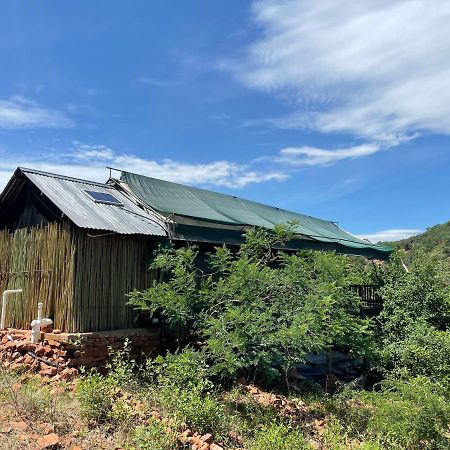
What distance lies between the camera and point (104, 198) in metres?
8.78

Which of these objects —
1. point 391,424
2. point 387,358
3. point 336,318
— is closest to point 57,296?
point 336,318

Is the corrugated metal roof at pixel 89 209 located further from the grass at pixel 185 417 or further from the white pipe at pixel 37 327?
the grass at pixel 185 417

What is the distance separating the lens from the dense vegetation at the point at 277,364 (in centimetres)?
505

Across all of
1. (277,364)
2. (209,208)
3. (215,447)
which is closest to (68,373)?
(215,447)

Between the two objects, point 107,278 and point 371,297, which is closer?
point 107,278

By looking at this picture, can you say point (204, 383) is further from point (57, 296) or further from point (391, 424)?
point (57, 296)

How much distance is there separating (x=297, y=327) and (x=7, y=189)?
622 cm

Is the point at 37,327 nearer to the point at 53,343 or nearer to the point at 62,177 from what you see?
the point at 53,343

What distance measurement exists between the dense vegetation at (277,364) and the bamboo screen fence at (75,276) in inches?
18.2

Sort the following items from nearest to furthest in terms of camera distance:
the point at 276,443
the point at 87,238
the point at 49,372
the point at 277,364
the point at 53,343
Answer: the point at 276,443
the point at 49,372
the point at 53,343
the point at 277,364
the point at 87,238

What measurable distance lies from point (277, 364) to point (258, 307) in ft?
3.75

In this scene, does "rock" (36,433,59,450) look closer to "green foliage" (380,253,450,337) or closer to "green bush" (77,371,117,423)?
"green bush" (77,371,117,423)

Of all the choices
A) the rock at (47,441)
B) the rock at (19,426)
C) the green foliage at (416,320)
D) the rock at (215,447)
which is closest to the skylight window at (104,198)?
the rock at (19,426)

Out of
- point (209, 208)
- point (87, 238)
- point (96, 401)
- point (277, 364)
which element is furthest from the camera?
point (209, 208)
